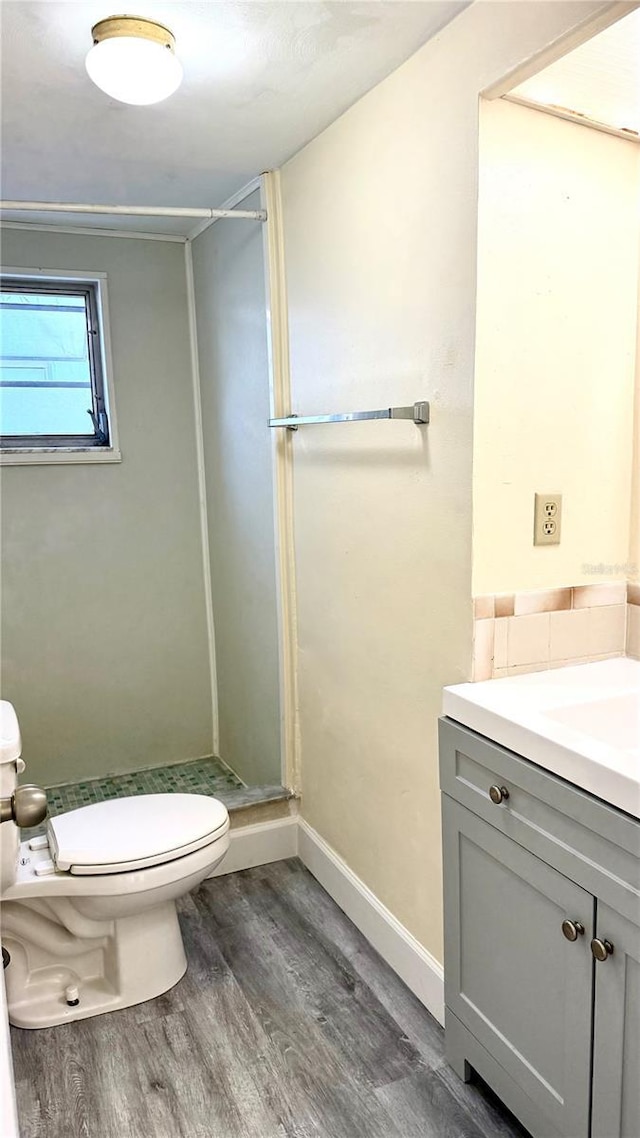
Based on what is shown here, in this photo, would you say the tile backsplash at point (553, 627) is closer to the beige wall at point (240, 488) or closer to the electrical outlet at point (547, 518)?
the electrical outlet at point (547, 518)

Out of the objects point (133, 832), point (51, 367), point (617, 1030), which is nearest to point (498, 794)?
point (617, 1030)

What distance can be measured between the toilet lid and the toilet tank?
106mm

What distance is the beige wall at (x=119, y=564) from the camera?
2.96 m

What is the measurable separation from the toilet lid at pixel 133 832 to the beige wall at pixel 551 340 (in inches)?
37.2

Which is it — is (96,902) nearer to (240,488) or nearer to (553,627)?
(553,627)

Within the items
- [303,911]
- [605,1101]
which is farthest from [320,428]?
[605,1101]

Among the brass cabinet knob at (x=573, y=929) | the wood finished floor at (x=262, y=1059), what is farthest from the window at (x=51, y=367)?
the brass cabinet knob at (x=573, y=929)

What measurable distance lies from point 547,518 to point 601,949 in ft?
2.72

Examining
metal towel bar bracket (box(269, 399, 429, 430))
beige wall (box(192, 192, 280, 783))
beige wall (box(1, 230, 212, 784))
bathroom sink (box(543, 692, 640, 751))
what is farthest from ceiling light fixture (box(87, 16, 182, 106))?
beige wall (box(1, 230, 212, 784))

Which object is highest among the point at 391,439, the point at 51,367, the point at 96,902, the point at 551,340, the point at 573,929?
the point at 51,367

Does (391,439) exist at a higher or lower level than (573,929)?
higher

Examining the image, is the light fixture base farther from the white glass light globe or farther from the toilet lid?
the toilet lid

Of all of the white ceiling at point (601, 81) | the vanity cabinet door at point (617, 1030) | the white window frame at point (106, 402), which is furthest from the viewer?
the white window frame at point (106, 402)

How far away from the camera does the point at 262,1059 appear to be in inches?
69.1
